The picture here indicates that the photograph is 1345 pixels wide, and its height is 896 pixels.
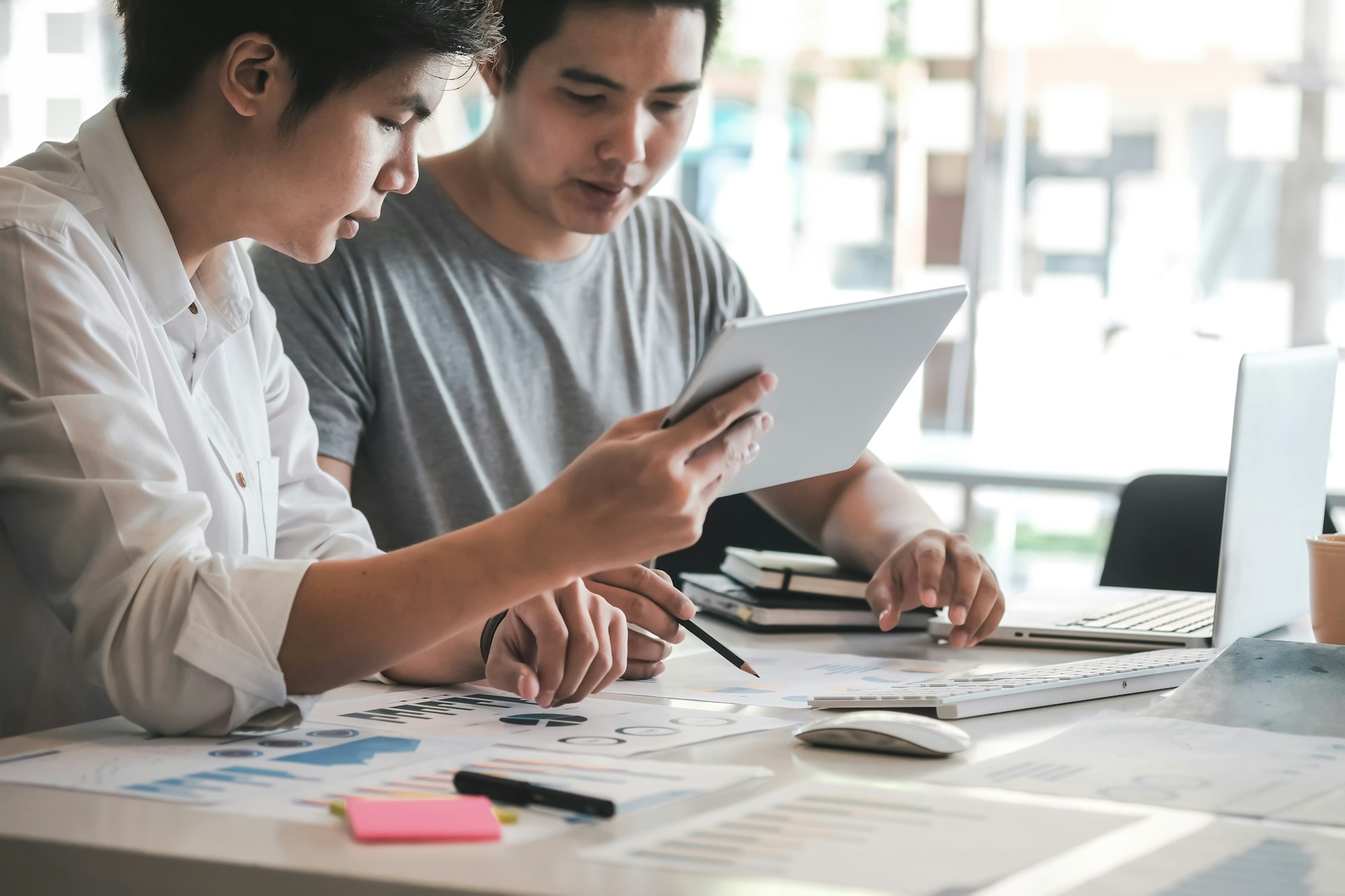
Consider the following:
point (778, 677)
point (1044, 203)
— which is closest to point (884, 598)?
point (778, 677)

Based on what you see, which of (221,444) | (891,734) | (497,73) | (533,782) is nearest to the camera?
(533,782)

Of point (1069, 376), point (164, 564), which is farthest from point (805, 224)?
point (164, 564)

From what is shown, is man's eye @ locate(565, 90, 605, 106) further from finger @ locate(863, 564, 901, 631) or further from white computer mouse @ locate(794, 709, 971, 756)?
white computer mouse @ locate(794, 709, 971, 756)

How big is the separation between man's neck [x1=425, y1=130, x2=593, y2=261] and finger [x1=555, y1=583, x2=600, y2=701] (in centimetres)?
91

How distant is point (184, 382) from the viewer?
122 cm

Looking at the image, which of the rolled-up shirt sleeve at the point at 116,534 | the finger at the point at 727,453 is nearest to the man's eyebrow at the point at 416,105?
the rolled-up shirt sleeve at the point at 116,534

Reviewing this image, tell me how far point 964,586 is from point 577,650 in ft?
1.72

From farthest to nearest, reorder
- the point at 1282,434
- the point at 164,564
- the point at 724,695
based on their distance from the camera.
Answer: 1. the point at 1282,434
2. the point at 724,695
3. the point at 164,564

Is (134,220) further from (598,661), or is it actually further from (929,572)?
(929,572)

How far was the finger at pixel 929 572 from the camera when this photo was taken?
1517 millimetres

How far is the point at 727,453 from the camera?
3.39ft

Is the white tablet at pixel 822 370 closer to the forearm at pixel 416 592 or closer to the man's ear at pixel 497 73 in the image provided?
the forearm at pixel 416 592

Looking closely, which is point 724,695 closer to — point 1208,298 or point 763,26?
point 1208,298

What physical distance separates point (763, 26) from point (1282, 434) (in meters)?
3.09
